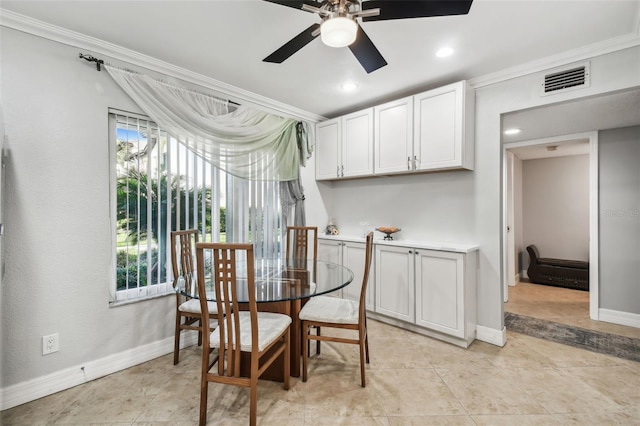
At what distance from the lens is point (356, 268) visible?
342cm

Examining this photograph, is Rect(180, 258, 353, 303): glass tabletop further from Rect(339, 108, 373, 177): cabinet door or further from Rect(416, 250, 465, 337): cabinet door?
Rect(339, 108, 373, 177): cabinet door

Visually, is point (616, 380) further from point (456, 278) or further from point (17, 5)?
point (17, 5)

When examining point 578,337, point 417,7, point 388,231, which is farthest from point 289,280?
point 578,337

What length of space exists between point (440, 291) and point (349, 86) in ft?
7.30

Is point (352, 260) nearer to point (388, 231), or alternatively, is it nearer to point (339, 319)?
point (388, 231)

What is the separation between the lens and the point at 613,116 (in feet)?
10.1

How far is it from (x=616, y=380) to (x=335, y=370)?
6.83ft

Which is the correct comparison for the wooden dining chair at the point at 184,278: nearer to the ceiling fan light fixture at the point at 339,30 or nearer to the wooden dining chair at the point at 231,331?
the wooden dining chair at the point at 231,331

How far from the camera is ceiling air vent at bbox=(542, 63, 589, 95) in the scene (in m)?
2.32

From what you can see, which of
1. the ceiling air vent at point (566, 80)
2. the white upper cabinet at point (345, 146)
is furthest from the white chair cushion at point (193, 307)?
the ceiling air vent at point (566, 80)

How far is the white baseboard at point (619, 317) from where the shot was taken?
3.21 metres

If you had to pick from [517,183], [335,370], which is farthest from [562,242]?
[335,370]

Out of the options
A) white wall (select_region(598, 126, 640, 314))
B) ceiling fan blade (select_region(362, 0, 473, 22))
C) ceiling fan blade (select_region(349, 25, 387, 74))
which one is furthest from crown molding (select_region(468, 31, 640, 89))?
Answer: white wall (select_region(598, 126, 640, 314))

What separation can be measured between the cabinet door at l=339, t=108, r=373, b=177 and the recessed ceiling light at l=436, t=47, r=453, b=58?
105 centimetres
